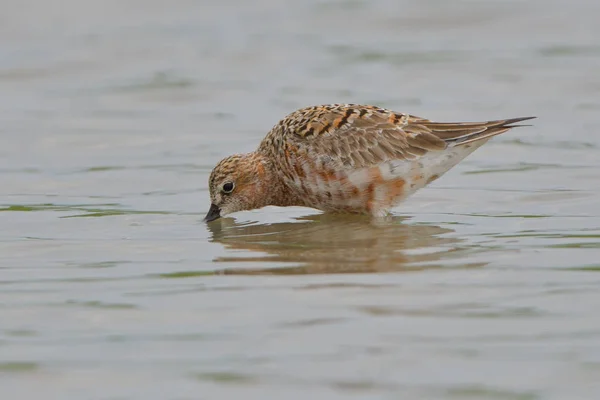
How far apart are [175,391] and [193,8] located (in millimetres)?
13290

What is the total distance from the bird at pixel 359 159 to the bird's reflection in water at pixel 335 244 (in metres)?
0.20

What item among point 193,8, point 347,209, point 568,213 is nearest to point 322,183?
point 347,209

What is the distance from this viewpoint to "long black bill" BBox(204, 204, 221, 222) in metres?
9.91

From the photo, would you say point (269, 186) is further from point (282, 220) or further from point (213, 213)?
point (213, 213)

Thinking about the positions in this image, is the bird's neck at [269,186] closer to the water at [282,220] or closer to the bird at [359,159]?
the bird at [359,159]

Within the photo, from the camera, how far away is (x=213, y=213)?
9961mm

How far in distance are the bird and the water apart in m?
0.25

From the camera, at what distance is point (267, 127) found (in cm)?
1297

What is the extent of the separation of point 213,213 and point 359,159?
1316 millimetres

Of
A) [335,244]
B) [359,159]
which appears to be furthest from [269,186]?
[335,244]

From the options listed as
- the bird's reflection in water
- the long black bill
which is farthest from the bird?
the bird's reflection in water

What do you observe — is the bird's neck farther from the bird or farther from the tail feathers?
the tail feathers

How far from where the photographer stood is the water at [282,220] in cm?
597

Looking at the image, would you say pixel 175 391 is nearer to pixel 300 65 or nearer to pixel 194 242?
pixel 194 242
